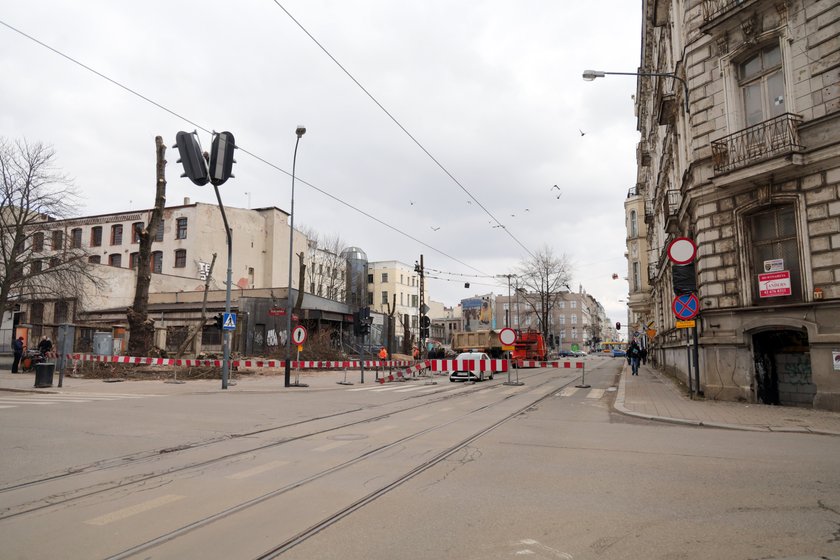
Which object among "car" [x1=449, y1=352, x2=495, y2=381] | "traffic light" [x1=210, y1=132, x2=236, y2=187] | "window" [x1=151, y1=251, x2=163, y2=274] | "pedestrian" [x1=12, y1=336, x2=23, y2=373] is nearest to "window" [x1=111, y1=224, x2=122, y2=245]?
"window" [x1=151, y1=251, x2=163, y2=274]

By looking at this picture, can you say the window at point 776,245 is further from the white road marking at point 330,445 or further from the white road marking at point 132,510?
the white road marking at point 132,510

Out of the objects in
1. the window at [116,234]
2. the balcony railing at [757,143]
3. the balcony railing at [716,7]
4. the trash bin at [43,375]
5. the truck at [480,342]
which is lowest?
the trash bin at [43,375]

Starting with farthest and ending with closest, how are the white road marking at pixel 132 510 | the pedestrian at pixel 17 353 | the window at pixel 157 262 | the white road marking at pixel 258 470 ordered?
the window at pixel 157 262, the pedestrian at pixel 17 353, the white road marking at pixel 258 470, the white road marking at pixel 132 510

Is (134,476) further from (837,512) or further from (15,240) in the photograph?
(15,240)

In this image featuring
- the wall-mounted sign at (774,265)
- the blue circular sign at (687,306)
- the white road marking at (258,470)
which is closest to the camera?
the white road marking at (258,470)

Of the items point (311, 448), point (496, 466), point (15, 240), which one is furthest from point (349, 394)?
point (15, 240)

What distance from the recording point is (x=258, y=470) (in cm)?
716

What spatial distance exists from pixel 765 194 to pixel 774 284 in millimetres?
2311

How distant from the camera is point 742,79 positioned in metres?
15.4

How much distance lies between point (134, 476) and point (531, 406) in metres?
10.9

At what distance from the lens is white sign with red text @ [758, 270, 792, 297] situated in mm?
13828

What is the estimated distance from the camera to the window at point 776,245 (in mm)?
13852

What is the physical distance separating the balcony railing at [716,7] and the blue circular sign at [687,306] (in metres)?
7.86

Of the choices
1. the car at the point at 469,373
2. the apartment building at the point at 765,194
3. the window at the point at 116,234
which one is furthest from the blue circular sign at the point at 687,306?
the window at the point at 116,234
